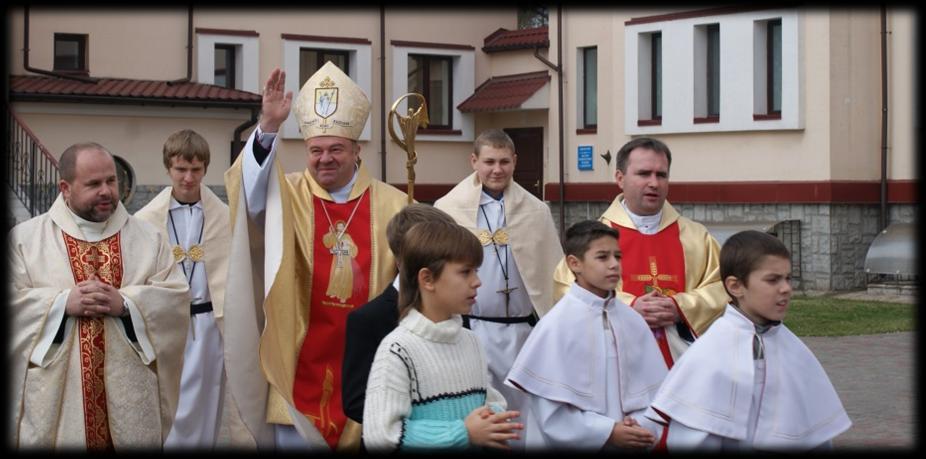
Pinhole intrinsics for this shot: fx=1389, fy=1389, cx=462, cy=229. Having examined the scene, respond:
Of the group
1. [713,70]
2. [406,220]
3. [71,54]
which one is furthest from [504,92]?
[406,220]

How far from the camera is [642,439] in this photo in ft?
17.1

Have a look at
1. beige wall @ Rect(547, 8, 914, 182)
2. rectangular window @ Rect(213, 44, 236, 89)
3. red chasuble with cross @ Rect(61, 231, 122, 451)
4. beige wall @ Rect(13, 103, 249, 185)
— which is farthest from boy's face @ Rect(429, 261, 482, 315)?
rectangular window @ Rect(213, 44, 236, 89)

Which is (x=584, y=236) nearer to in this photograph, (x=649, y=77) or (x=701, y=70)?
(x=701, y=70)

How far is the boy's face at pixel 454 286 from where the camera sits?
4.70 m

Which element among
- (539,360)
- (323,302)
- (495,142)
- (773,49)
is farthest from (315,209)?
(773,49)

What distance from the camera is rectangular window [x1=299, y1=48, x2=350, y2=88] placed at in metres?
27.5

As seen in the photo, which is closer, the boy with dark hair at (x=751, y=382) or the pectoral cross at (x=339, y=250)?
the boy with dark hair at (x=751, y=382)

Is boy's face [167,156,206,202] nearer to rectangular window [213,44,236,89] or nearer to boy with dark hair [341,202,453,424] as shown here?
boy with dark hair [341,202,453,424]

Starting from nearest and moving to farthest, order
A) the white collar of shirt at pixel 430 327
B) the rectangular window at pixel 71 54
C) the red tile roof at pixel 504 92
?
the white collar of shirt at pixel 430 327
the rectangular window at pixel 71 54
the red tile roof at pixel 504 92

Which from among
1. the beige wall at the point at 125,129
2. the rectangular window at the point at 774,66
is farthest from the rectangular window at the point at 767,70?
the beige wall at the point at 125,129

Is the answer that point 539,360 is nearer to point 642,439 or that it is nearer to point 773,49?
point 642,439

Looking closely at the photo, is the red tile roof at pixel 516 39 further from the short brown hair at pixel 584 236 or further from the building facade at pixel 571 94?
the short brown hair at pixel 584 236

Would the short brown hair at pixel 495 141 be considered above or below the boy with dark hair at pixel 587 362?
above

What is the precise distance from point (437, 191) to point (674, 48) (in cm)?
715
